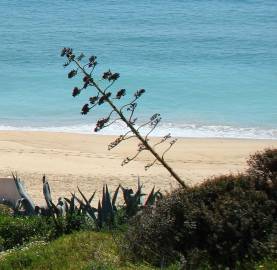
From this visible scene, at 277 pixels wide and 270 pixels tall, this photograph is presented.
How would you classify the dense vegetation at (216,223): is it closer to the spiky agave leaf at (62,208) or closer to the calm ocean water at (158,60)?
the spiky agave leaf at (62,208)

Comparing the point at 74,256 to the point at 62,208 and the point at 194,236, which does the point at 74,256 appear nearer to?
the point at 194,236

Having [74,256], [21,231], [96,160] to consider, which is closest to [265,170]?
[74,256]

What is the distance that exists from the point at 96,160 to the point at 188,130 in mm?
5474

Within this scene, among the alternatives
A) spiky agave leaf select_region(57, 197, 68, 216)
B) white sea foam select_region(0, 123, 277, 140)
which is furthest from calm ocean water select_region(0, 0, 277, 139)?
spiky agave leaf select_region(57, 197, 68, 216)

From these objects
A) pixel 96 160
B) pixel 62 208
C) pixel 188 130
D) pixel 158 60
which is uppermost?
pixel 158 60

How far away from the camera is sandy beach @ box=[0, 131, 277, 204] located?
623 inches

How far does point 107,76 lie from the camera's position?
695 centimetres

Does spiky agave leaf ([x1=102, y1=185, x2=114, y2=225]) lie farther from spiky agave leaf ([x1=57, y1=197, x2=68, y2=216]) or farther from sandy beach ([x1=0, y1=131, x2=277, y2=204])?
sandy beach ([x1=0, y1=131, x2=277, y2=204])

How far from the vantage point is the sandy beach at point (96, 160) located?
15828mm

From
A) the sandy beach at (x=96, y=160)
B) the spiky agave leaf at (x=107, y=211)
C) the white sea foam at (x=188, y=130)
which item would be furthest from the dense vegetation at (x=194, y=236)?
the white sea foam at (x=188, y=130)

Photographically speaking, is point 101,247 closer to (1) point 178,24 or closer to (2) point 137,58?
(2) point 137,58

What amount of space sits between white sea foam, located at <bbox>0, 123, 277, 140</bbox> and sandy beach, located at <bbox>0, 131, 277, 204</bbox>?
2.63 ft

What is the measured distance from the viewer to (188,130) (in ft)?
77.4

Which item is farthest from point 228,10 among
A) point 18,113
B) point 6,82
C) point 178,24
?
point 18,113
